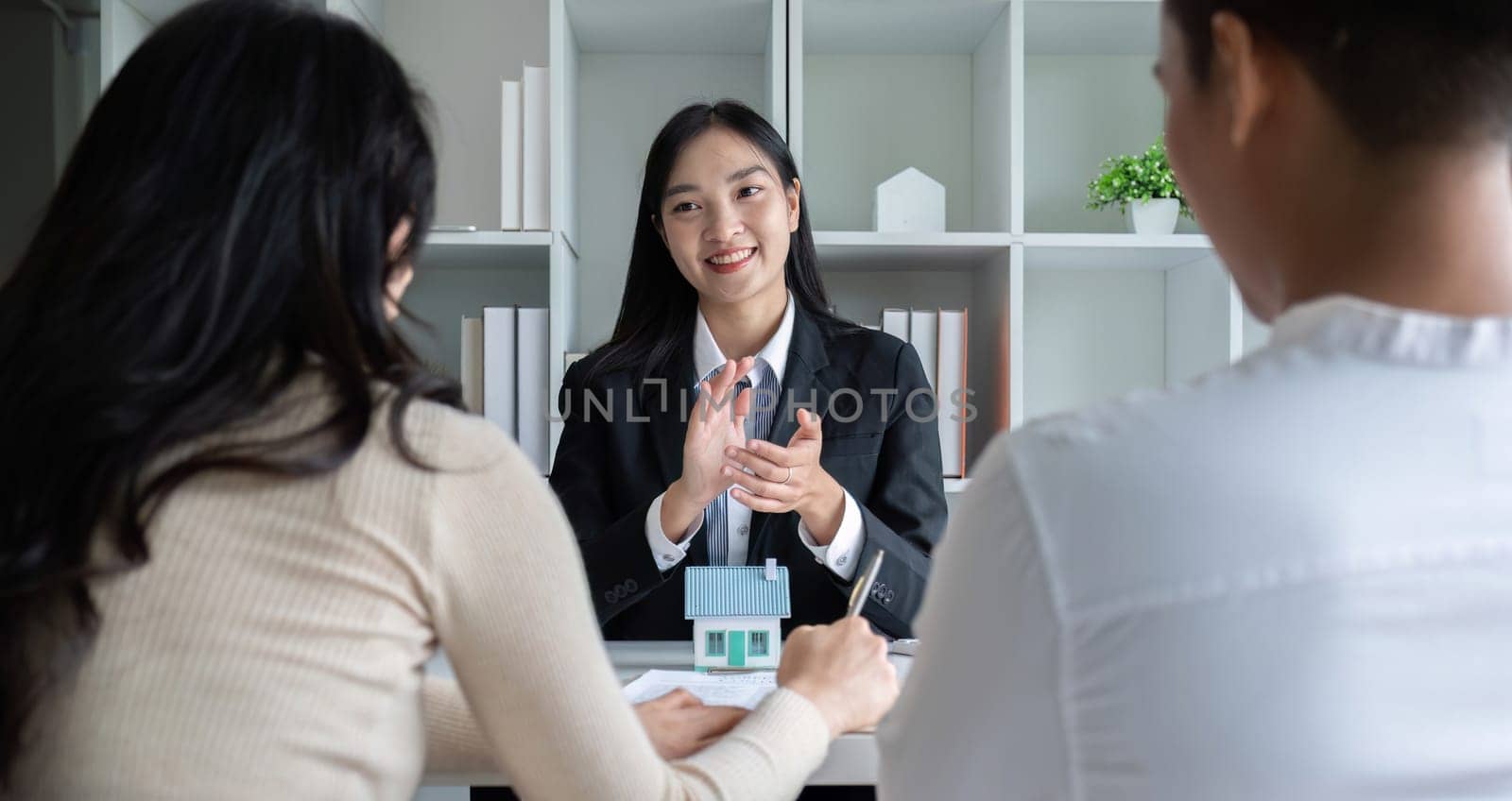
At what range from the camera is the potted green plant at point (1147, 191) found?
239 centimetres

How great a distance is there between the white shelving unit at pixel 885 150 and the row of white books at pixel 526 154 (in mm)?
129

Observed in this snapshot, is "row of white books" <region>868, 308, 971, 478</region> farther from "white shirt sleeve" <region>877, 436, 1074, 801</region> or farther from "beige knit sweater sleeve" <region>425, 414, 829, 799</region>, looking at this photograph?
"white shirt sleeve" <region>877, 436, 1074, 801</region>

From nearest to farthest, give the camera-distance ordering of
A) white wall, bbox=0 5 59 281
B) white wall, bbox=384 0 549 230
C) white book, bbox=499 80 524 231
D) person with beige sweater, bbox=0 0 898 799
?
person with beige sweater, bbox=0 0 898 799 < white wall, bbox=0 5 59 281 < white book, bbox=499 80 524 231 < white wall, bbox=384 0 549 230

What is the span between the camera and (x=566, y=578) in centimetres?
77

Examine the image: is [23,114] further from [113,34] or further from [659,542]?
[659,542]

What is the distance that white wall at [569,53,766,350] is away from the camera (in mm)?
2623

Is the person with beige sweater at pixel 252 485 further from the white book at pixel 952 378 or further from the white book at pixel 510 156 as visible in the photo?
the white book at pixel 952 378

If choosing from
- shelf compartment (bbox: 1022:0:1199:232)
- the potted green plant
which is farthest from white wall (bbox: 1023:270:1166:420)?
the potted green plant

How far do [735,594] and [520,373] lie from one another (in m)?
1.07

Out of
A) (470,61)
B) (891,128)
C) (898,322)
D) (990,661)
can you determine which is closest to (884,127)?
(891,128)

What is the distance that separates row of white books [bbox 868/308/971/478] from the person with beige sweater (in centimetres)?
161

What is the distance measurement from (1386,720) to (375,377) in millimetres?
600

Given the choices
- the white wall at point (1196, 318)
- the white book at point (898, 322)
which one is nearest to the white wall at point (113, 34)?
the white book at point (898, 322)

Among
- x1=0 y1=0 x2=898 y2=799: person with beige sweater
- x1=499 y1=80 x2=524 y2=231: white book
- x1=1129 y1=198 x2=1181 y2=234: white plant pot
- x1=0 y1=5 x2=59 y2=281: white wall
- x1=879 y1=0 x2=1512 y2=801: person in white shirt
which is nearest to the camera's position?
x1=879 y1=0 x2=1512 y2=801: person in white shirt
